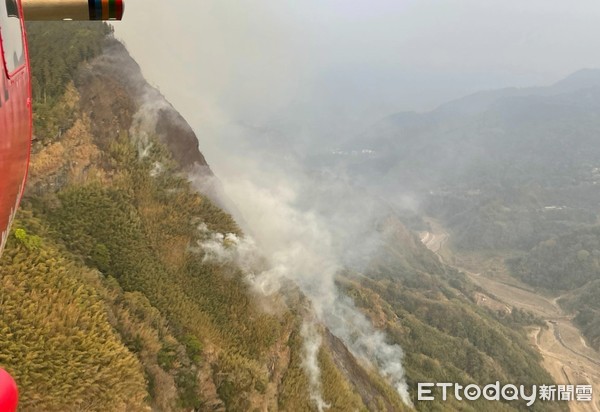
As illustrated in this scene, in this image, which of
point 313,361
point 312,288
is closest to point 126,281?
point 313,361

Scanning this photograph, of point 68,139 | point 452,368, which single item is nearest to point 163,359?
point 68,139

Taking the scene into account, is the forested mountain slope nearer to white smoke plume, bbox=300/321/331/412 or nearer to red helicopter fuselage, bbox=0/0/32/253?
white smoke plume, bbox=300/321/331/412

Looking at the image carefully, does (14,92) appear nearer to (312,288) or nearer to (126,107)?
(126,107)

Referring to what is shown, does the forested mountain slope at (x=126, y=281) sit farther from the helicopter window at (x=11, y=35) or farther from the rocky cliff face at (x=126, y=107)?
the helicopter window at (x=11, y=35)

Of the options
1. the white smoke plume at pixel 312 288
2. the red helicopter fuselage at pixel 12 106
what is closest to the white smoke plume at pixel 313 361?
the white smoke plume at pixel 312 288

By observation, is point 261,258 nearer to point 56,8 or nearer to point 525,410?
point 56,8

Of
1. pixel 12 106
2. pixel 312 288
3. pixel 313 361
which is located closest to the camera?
pixel 12 106
